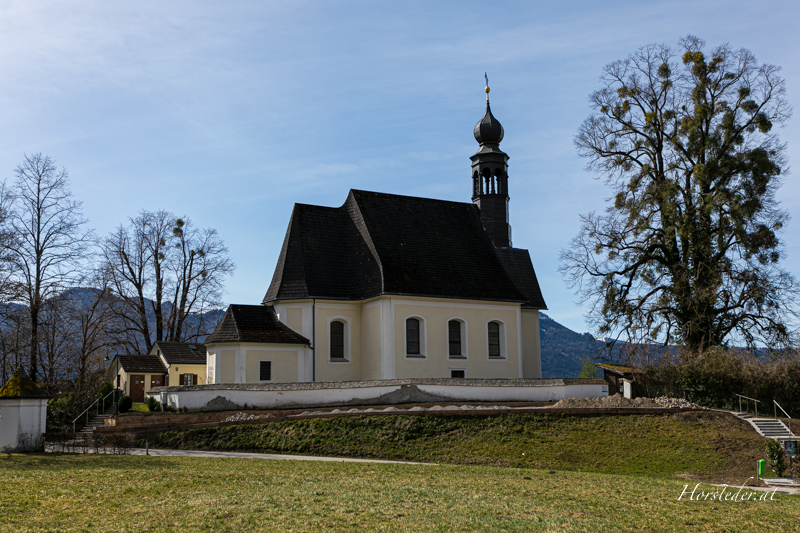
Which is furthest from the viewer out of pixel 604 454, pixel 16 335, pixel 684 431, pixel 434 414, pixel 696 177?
pixel 696 177

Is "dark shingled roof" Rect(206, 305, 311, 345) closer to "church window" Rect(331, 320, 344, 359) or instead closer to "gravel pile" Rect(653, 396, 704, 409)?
"church window" Rect(331, 320, 344, 359)

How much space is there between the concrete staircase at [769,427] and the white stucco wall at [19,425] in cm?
2187

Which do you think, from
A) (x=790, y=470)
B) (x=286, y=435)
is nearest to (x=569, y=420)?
(x=790, y=470)

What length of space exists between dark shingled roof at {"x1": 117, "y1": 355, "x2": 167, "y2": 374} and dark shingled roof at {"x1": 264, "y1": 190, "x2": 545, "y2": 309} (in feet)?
40.4

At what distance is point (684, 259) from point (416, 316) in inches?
517

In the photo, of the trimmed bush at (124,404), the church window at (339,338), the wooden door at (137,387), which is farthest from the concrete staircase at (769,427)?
the wooden door at (137,387)

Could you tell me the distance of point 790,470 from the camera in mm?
18188

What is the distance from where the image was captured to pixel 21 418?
19.0 metres

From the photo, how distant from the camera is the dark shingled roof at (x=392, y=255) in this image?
3406cm

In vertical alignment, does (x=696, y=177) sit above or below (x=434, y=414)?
above

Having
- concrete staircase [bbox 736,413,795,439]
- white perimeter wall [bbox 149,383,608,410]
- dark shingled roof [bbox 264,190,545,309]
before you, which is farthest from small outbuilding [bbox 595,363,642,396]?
→ white perimeter wall [bbox 149,383,608,410]

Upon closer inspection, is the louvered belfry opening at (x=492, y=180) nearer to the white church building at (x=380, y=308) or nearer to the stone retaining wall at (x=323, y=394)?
the white church building at (x=380, y=308)

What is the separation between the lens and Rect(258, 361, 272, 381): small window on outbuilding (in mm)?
31375

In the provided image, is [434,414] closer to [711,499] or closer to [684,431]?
[684,431]
